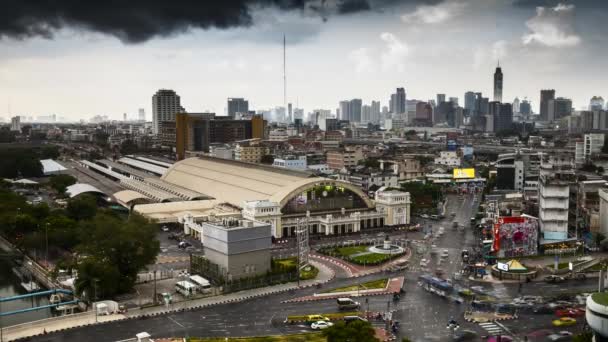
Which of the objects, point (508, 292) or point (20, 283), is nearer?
point (508, 292)

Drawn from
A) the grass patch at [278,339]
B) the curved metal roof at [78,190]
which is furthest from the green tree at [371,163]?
the grass patch at [278,339]

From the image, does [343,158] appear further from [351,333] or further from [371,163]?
[351,333]

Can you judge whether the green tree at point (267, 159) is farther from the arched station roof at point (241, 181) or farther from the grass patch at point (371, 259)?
the grass patch at point (371, 259)

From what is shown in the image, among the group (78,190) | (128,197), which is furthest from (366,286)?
(78,190)

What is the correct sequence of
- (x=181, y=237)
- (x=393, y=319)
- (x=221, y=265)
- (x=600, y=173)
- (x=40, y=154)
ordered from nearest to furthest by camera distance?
(x=393, y=319) < (x=221, y=265) < (x=181, y=237) < (x=600, y=173) < (x=40, y=154)

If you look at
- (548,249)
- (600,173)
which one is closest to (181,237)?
(548,249)

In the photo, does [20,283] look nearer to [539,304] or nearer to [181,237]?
[181,237]

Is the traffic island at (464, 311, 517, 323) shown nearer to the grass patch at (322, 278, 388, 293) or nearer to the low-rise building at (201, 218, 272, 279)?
the grass patch at (322, 278, 388, 293)
